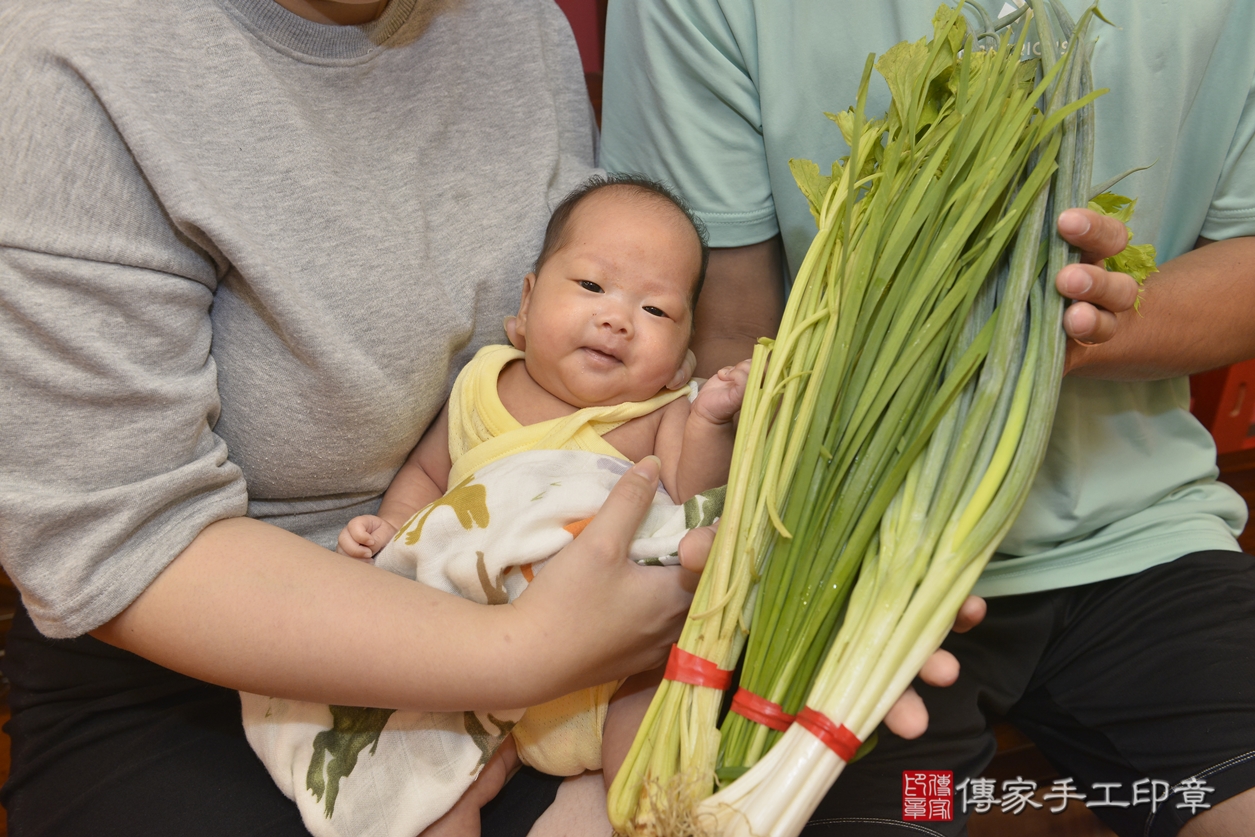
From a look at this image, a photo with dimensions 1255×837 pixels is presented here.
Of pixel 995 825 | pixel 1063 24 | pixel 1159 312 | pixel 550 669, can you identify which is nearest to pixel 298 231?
pixel 550 669

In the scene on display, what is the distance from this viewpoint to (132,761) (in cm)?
106

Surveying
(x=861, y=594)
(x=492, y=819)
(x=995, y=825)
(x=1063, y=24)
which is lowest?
(x=995, y=825)

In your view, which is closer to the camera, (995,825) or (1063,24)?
(1063,24)

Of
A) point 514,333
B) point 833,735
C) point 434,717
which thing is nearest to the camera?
point 833,735

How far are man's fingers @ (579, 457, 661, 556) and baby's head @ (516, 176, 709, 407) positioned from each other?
237mm

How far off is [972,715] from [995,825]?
1.65ft

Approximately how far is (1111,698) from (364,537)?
1125mm

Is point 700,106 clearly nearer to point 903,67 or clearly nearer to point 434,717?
point 903,67

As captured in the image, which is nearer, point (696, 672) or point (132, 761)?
point (696, 672)

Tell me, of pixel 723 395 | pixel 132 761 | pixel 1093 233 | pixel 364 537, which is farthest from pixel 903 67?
pixel 132 761

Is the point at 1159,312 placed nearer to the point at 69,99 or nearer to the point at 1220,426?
the point at 69,99

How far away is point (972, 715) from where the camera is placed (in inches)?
48.4

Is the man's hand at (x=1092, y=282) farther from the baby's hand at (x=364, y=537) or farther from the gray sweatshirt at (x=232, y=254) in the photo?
the baby's hand at (x=364, y=537)

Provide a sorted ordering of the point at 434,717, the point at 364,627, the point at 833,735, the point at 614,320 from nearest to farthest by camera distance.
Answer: the point at 833,735, the point at 364,627, the point at 434,717, the point at 614,320
